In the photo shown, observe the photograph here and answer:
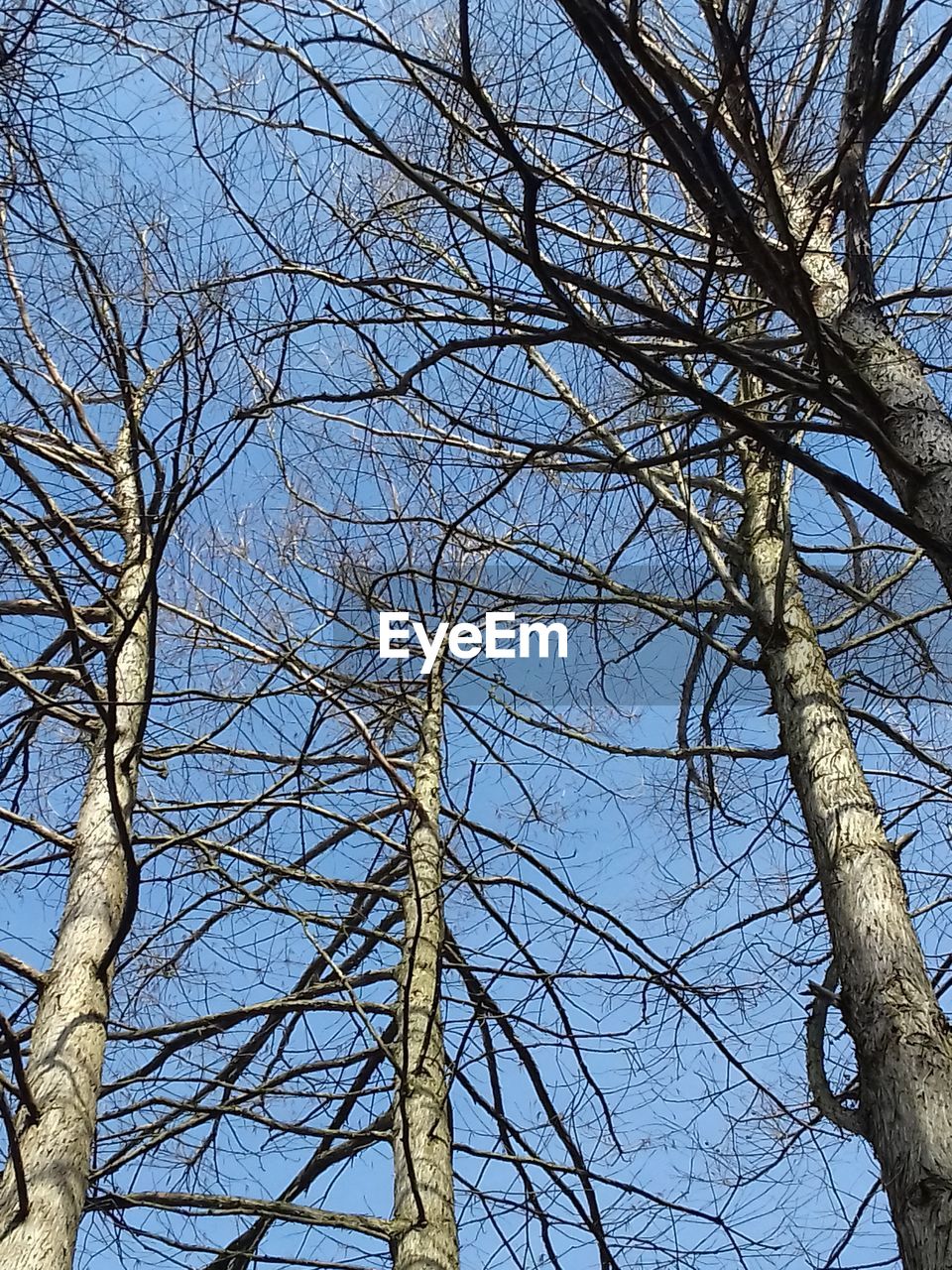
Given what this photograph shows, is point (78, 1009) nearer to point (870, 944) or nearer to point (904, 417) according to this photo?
point (870, 944)

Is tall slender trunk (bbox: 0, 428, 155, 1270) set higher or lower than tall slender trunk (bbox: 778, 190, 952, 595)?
lower

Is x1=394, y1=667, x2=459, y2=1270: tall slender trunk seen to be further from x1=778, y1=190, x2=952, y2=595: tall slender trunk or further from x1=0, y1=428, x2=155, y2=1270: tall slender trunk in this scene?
x1=778, y1=190, x2=952, y2=595: tall slender trunk

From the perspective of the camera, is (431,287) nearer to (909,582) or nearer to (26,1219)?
(26,1219)

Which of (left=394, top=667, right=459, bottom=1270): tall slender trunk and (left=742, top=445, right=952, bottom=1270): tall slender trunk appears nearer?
(left=742, top=445, right=952, bottom=1270): tall slender trunk

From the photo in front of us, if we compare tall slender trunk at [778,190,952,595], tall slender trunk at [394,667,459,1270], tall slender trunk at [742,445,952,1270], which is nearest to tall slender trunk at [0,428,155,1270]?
tall slender trunk at [394,667,459,1270]

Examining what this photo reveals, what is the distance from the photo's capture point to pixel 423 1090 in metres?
3.42

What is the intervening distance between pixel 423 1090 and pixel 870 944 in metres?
1.35

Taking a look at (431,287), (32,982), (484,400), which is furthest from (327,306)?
(32,982)

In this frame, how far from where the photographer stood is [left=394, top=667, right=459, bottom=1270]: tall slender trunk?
9.80 feet

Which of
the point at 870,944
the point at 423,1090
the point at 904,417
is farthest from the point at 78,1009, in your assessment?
the point at 904,417

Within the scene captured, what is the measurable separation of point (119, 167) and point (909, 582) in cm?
320

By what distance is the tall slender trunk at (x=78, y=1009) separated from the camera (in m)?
2.59

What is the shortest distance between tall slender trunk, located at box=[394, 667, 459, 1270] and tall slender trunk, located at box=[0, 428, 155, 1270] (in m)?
0.79

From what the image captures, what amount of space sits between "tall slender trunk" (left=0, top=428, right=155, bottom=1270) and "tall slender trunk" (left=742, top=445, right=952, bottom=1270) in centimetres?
186
